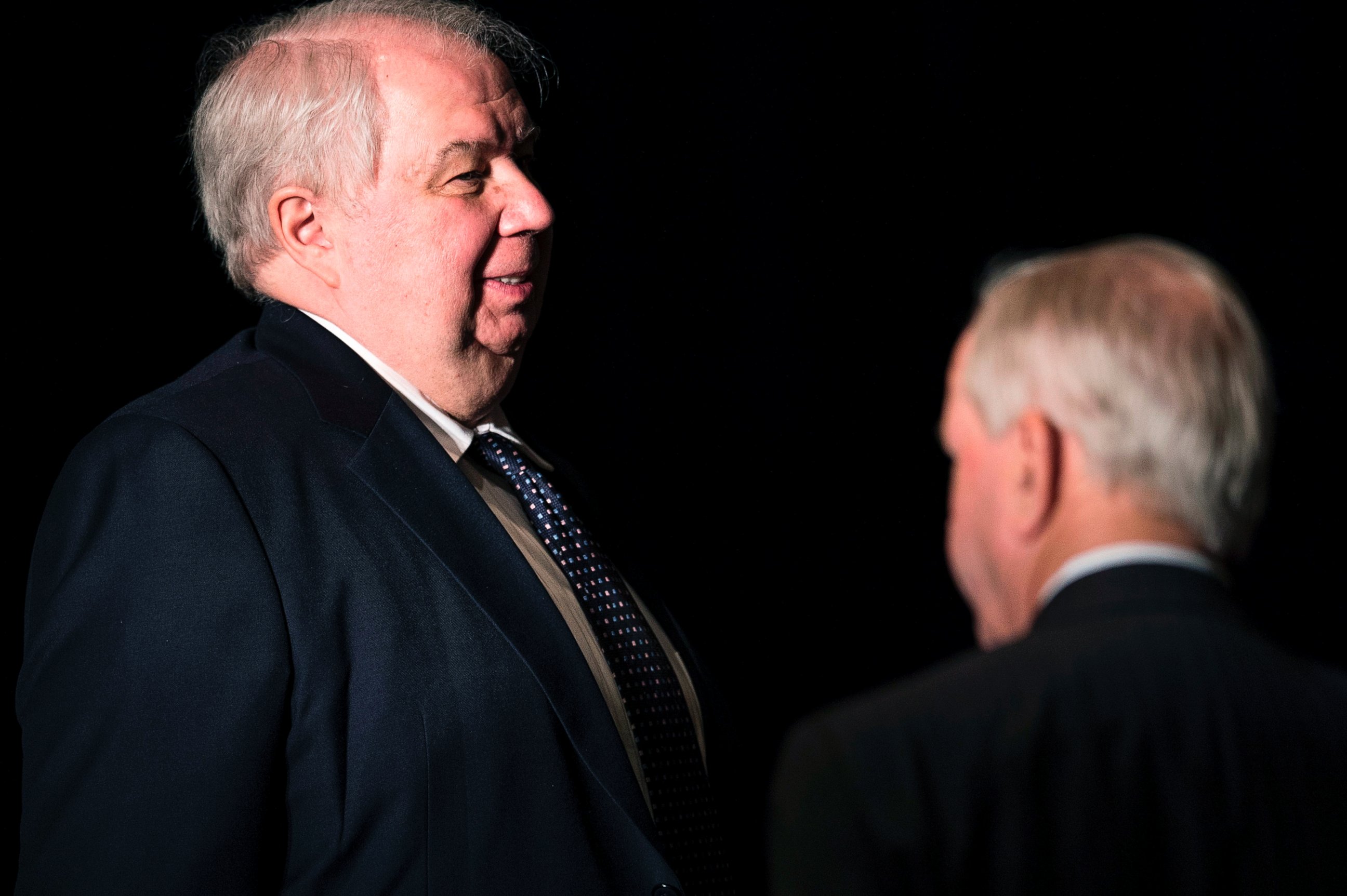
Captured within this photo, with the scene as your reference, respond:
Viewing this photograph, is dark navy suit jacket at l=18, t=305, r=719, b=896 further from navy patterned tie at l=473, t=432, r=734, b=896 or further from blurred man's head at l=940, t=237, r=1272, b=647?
blurred man's head at l=940, t=237, r=1272, b=647

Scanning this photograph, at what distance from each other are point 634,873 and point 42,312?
1.37 m

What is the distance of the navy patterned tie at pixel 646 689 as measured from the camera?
1523mm

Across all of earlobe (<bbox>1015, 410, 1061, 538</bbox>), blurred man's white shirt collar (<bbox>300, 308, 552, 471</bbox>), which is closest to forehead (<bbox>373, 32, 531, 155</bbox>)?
blurred man's white shirt collar (<bbox>300, 308, 552, 471</bbox>)

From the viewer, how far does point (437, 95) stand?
5.49 feet

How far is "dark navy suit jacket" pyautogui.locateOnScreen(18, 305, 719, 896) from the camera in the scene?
4.25 ft

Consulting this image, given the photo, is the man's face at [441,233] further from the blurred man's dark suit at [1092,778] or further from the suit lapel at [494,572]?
the blurred man's dark suit at [1092,778]

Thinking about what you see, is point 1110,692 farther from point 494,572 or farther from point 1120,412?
point 494,572

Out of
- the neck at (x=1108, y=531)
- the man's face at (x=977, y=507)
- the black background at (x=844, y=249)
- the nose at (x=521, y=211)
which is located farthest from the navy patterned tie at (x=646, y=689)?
the black background at (x=844, y=249)

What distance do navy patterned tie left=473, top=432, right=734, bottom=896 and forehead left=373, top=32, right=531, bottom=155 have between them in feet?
1.25

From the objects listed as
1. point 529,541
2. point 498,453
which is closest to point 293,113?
point 498,453

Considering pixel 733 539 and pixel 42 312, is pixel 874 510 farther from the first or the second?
pixel 42 312

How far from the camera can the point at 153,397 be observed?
147 cm

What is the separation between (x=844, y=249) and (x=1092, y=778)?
79.4 inches

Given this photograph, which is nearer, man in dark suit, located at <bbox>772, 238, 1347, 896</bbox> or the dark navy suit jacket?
man in dark suit, located at <bbox>772, 238, 1347, 896</bbox>
